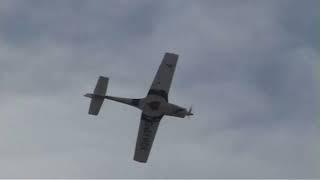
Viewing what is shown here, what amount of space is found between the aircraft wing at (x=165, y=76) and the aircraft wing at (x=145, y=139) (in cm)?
434

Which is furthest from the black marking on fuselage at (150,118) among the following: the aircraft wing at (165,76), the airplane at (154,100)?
the aircraft wing at (165,76)

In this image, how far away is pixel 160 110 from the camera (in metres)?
97.4

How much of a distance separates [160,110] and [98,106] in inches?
284

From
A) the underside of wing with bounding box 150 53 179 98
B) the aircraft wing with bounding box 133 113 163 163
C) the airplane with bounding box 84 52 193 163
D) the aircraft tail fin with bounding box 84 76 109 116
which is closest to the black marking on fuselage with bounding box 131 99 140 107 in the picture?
the airplane with bounding box 84 52 193 163

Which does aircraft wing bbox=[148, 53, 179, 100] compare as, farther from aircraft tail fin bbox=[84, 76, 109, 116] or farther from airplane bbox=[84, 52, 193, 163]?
aircraft tail fin bbox=[84, 76, 109, 116]

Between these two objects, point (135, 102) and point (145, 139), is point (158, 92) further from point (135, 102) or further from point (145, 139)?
point (145, 139)

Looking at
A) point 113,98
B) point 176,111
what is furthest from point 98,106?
point 176,111

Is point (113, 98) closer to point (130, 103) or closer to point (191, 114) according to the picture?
point (130, 103)

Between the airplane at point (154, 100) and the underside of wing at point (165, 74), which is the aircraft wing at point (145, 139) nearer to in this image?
the airplane at point (154, 100)

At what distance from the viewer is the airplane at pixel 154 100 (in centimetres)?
9719

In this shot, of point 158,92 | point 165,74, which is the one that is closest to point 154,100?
point 158,92

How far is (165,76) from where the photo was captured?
3885 inches

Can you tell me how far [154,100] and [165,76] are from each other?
11.4 feet

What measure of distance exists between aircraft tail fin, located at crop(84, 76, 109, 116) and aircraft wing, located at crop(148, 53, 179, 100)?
17.5 ft
